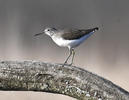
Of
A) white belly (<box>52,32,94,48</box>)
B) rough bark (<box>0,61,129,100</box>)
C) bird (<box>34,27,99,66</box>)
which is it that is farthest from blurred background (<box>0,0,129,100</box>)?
rough bark (<box>0,61,129,100</box>)

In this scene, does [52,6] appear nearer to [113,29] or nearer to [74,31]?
[113,29]

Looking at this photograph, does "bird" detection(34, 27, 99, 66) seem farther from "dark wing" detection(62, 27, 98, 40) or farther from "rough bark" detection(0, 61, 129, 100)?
"rough bark" detection(0, 61, 129, 100)

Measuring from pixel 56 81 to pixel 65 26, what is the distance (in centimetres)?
758

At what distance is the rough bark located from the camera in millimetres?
3949

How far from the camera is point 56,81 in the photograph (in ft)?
13.4

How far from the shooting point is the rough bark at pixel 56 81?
13.0 ft

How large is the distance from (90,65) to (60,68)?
18.3ft

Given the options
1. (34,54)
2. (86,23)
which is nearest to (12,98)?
(34,54)

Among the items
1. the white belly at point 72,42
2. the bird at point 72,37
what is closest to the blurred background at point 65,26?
the bird at point 72,37

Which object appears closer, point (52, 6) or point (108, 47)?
point (108, 47)

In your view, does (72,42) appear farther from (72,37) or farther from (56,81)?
(56,81)

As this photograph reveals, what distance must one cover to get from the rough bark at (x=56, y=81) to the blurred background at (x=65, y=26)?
4959mm

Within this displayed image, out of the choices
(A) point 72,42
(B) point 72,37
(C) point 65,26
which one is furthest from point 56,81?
(C) point 65,26

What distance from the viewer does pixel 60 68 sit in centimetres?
420
